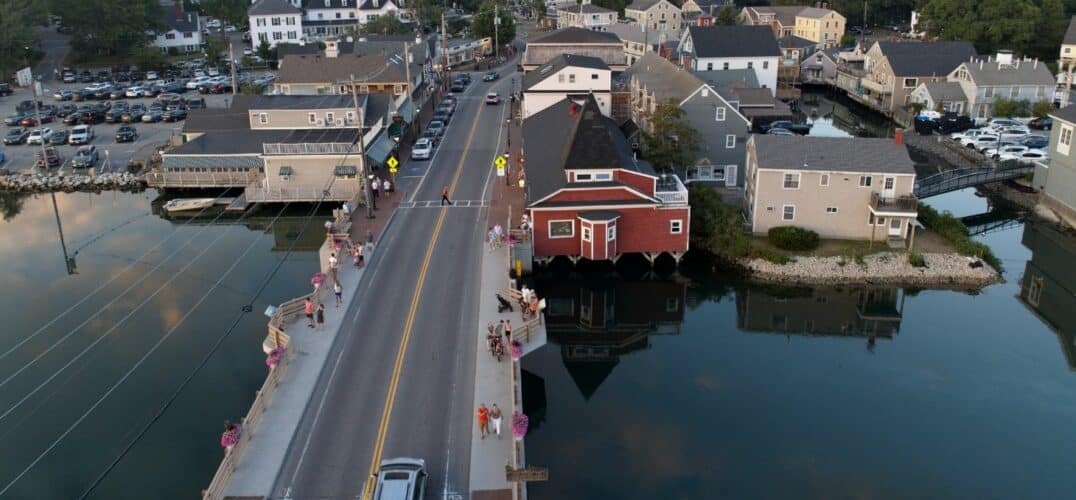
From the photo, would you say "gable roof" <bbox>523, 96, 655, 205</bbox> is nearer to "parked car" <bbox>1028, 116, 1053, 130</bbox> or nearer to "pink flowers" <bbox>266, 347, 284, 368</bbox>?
"pink flowers" <bbox>266, 347, 284, 368</bbox>

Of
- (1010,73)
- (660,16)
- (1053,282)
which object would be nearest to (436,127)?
(1053,282)

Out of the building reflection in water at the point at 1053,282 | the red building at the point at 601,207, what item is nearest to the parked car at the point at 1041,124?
the building reflection in water at the point at 1053,282

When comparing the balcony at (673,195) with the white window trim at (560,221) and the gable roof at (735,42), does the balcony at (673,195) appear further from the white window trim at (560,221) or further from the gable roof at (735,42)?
the gable roof at (735,42)

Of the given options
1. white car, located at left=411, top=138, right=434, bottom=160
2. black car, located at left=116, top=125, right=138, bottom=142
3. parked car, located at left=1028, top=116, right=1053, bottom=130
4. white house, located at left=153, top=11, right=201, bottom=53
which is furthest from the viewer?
white house, located at left=153, top=11, right=201, bottom=53

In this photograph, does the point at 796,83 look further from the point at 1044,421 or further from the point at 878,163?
the point at 1044,421

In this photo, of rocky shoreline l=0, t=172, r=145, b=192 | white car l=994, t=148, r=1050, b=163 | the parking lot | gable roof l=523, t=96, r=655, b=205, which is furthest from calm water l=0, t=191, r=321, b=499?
white car l=994, t=148, r=1050, b=163
